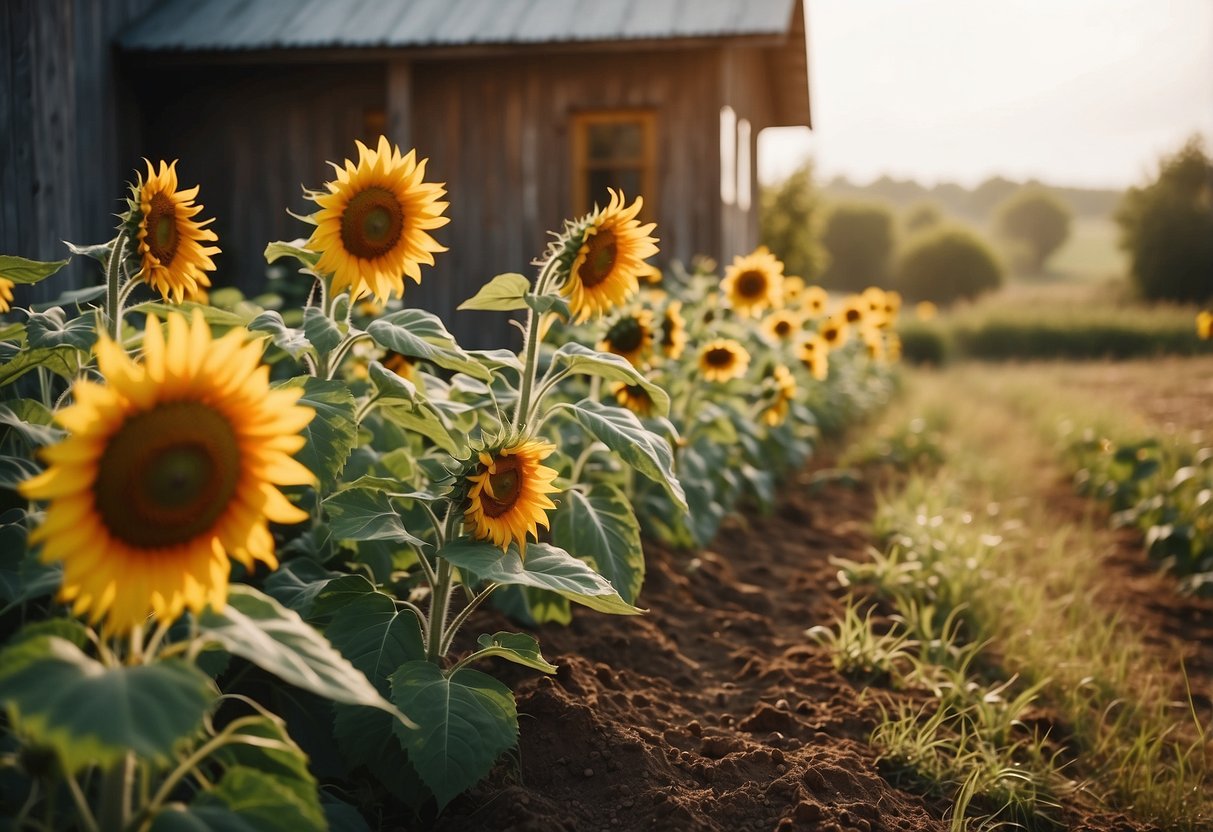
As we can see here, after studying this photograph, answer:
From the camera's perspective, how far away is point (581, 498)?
2545mm

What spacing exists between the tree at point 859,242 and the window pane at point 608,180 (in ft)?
105

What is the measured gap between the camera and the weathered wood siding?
29.4ft

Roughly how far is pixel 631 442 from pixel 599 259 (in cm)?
51

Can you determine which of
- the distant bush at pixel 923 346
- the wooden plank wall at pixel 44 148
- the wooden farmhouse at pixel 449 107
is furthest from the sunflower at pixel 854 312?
the distant bush at pixel 923 346

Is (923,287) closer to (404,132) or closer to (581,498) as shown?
(404,132)

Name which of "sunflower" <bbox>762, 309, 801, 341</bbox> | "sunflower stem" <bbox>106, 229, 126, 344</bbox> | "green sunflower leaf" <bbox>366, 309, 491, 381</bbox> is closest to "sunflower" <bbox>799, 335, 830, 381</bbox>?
"sunflower" <bbox>762, 309, 801, 341</bbox>

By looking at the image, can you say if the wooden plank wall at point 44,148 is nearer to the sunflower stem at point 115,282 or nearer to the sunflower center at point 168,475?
the sunflower stem at point 115,282

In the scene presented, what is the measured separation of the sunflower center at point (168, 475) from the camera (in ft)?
3.95

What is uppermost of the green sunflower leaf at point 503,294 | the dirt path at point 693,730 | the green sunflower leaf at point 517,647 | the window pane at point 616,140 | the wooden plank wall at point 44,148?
the window pane at point 616,140

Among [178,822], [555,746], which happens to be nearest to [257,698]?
[555,746]

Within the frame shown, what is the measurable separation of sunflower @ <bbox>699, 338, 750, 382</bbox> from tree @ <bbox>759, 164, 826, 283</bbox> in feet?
51.5

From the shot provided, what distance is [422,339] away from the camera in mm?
2061

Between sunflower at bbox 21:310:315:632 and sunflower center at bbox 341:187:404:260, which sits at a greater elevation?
sunflower center at bbox 341:187:404:260

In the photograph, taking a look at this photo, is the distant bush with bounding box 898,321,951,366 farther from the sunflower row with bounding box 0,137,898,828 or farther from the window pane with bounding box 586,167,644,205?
the sunflower row with bounding box 0,137,898,828
